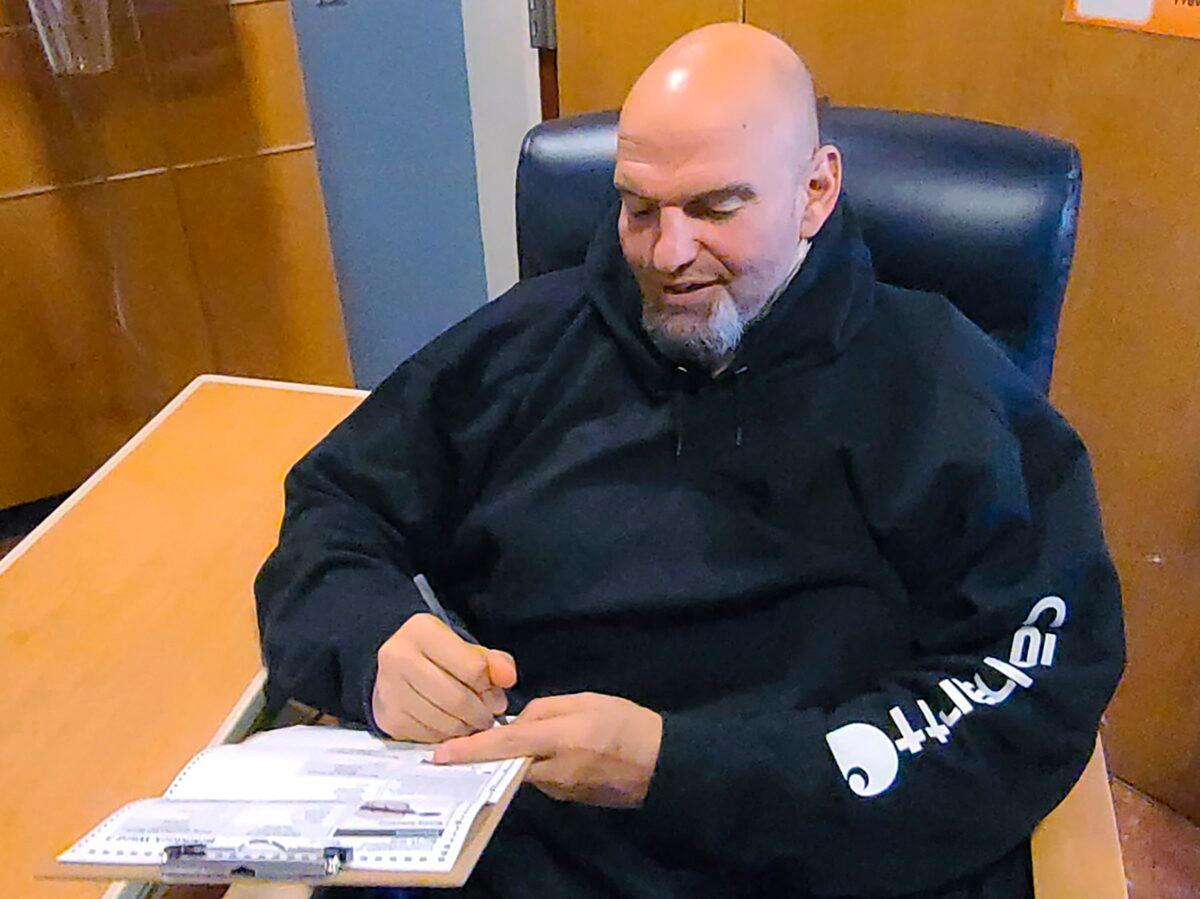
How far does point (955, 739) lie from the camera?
963 mm

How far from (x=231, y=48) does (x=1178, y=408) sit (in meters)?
1.81

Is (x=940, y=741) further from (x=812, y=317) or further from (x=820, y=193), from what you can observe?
(x=820, y=193)

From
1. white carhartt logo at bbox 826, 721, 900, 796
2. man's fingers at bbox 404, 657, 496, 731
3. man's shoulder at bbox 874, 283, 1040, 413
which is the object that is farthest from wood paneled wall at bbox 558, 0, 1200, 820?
man's fingers at bbox 404, 657, 496, 731

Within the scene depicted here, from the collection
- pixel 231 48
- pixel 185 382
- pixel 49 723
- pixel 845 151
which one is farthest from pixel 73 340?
pixel 845 151

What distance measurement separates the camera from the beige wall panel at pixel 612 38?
1845 mm

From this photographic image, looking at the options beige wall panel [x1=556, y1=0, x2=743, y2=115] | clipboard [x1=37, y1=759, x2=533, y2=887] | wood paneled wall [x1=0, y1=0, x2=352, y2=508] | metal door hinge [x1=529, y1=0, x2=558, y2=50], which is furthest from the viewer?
wood paneled wall [x1=0, y1=0, x2=352, y2=508]

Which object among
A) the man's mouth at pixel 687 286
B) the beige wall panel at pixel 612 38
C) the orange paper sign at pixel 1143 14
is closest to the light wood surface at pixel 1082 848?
the man's mouth at pixel 687 286

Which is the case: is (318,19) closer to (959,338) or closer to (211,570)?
(211,570)

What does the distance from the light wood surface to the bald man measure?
0.02 metres

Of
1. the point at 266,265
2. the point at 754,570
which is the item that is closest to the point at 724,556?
the point at 754,570

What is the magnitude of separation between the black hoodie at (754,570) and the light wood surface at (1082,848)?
2cm

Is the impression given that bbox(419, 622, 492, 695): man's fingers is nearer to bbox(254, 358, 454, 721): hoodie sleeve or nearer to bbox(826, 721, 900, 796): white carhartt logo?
bbox(254, 358, 454, 721): hoodie sleeve

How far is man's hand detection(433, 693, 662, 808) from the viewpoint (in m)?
0.91

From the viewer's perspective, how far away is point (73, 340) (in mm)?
2434
